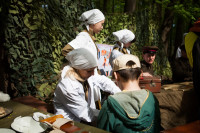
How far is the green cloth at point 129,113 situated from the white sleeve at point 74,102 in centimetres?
37

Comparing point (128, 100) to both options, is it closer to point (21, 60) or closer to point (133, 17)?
point (21, 60)

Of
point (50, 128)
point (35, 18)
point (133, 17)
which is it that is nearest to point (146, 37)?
point (133, 17)

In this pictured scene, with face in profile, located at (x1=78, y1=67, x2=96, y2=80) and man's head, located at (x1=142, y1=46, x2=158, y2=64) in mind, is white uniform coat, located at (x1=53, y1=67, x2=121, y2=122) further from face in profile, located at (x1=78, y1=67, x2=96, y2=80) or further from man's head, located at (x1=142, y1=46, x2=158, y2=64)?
man's head, located at (x1=142, y1=46, x2=158, y2=64)

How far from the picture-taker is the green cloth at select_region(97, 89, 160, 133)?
1.65 meters

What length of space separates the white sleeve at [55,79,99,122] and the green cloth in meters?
0.37

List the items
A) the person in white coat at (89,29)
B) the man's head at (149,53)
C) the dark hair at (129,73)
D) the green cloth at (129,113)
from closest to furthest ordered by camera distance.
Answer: the green cloth at (129,113)
the dark hair at (129,73)
the person in white coat at (89,29)
the man's head at (149,53)

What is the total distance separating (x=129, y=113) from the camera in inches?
64.7

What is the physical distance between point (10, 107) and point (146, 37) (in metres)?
8.76

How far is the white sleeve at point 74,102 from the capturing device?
207 centimetres

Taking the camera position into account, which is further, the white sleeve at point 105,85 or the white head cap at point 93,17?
the white head cap at point 93,17

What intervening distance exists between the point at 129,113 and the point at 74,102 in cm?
72

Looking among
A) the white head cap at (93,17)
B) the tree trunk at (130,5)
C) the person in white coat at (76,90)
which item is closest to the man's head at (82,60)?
the person in white coat at (76,90)

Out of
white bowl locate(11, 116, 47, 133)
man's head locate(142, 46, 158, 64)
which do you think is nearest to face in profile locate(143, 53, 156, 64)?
man's head locate(142, 46, 158, 64)

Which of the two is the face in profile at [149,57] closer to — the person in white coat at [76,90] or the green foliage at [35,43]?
the green foliage at [35,43]
